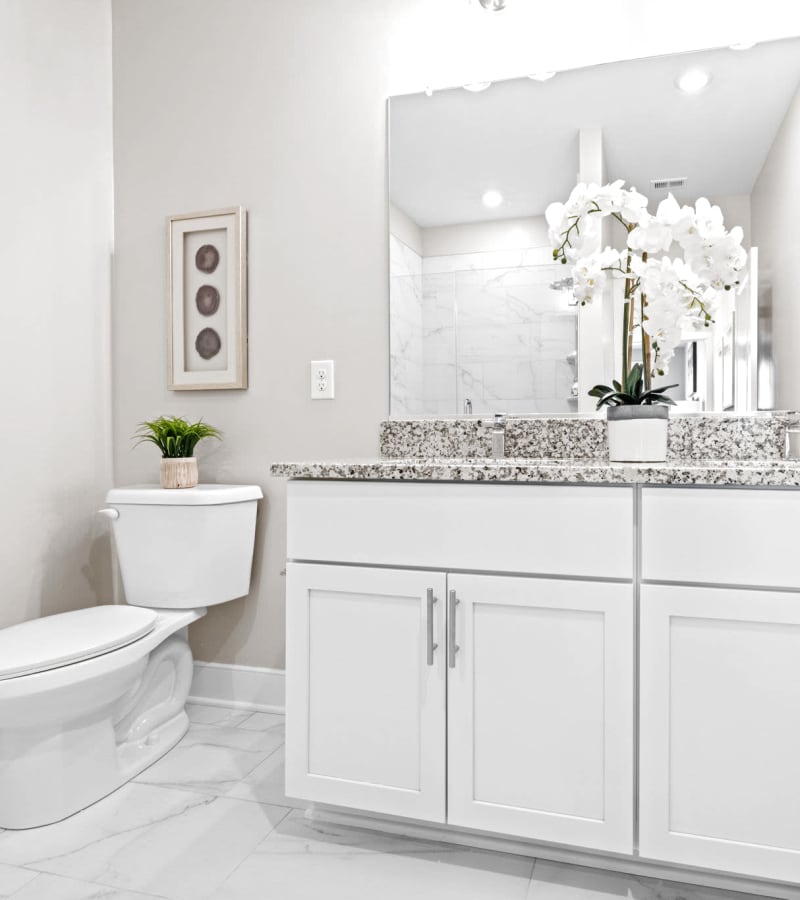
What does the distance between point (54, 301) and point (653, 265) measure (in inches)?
68.1

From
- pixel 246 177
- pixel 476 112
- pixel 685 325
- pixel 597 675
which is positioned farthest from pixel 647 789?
pixel 246 177

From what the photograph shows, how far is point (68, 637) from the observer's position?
5.27 feet

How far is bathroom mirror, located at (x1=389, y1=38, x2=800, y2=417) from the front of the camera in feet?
5.56

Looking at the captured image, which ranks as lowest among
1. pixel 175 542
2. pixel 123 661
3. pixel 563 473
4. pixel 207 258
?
pixel 123 661

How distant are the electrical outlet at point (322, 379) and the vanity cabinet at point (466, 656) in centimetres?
65

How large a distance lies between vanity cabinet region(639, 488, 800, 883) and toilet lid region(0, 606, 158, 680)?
1183 millimetres

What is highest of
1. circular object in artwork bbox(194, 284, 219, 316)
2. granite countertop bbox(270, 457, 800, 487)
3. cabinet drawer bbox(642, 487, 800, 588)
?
circular object in artwork bbox(194, 284, 219, 316)

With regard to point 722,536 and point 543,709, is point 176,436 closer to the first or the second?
A: point 543,709

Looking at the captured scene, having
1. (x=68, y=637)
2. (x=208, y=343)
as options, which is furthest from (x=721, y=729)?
(x=208, y=343)

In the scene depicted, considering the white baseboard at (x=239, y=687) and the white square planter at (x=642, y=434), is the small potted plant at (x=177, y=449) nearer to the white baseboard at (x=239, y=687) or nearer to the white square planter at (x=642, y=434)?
the white baseboard at (x=239, y=687)

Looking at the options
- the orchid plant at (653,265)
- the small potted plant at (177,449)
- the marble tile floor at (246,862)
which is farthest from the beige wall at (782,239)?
the small potted plant at (177,449)

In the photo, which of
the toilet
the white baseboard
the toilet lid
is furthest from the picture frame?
the white baseboard

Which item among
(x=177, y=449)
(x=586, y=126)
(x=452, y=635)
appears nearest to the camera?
(x=452, y=635)

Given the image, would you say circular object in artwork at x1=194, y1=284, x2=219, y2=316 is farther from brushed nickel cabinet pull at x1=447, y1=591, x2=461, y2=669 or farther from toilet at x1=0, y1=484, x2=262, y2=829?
brushed nickel cabinet pull at x1=447, y1=591, x2=461, y2=669
